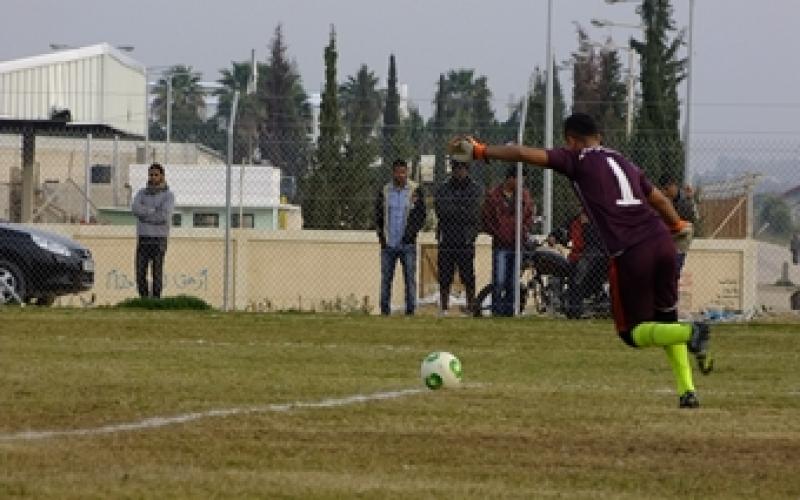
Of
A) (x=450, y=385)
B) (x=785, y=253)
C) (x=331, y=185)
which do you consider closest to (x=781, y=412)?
(x=450, y=385)

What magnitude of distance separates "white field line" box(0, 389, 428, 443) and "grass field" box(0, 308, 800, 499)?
0.02m

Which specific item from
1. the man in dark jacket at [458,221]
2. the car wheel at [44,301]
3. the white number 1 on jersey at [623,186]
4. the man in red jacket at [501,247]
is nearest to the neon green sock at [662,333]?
the white number 1 on jersey at [623,186]

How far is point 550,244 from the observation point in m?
24.4

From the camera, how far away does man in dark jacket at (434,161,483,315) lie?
2342 cm

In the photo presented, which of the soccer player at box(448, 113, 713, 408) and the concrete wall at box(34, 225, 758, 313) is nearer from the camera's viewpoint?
the soccer player at box(448, 113, 713, 408)

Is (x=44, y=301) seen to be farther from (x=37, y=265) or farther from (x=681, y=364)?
(x=681, y=364)

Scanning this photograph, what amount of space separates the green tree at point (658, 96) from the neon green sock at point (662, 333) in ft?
41.8

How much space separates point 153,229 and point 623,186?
1254 cm

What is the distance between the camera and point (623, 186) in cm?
1160

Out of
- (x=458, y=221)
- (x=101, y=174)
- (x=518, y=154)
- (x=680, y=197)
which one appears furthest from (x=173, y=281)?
(x=101, y=174)

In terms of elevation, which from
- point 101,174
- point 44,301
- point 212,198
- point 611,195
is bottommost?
point 44,301

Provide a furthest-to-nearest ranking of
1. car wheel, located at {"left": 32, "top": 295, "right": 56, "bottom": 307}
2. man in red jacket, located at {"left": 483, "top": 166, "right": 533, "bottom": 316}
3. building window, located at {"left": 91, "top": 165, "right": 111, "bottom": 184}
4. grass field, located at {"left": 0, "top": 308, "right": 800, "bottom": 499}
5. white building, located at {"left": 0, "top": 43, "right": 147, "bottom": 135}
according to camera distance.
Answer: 1. building window, located at {"left": 91, "top": 165, "right": 111, "bottom": 184}
2. white building, located at {"left": 0, "top": 43, "right": 147, "bottom": 135}
3. car wheel, located at {"left": 32, "top": 295, "right": 56, "bottom": 307}
4. man in red jacket, located at {"left": 483, "top": 166, "right": 533, "bottom": 316}
5. grass field, located at {"left": 0, "top": 308, "right": 800, "bottom": 499}

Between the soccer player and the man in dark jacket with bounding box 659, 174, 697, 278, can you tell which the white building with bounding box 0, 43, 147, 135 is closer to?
the man in dark jacket with bounding box 659, 174, 697, 278

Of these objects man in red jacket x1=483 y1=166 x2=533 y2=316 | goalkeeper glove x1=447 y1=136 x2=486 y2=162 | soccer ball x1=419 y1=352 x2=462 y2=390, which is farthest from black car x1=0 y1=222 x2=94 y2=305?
goalkeeper glove x1=447 y1=136 x2=486 y2=162
